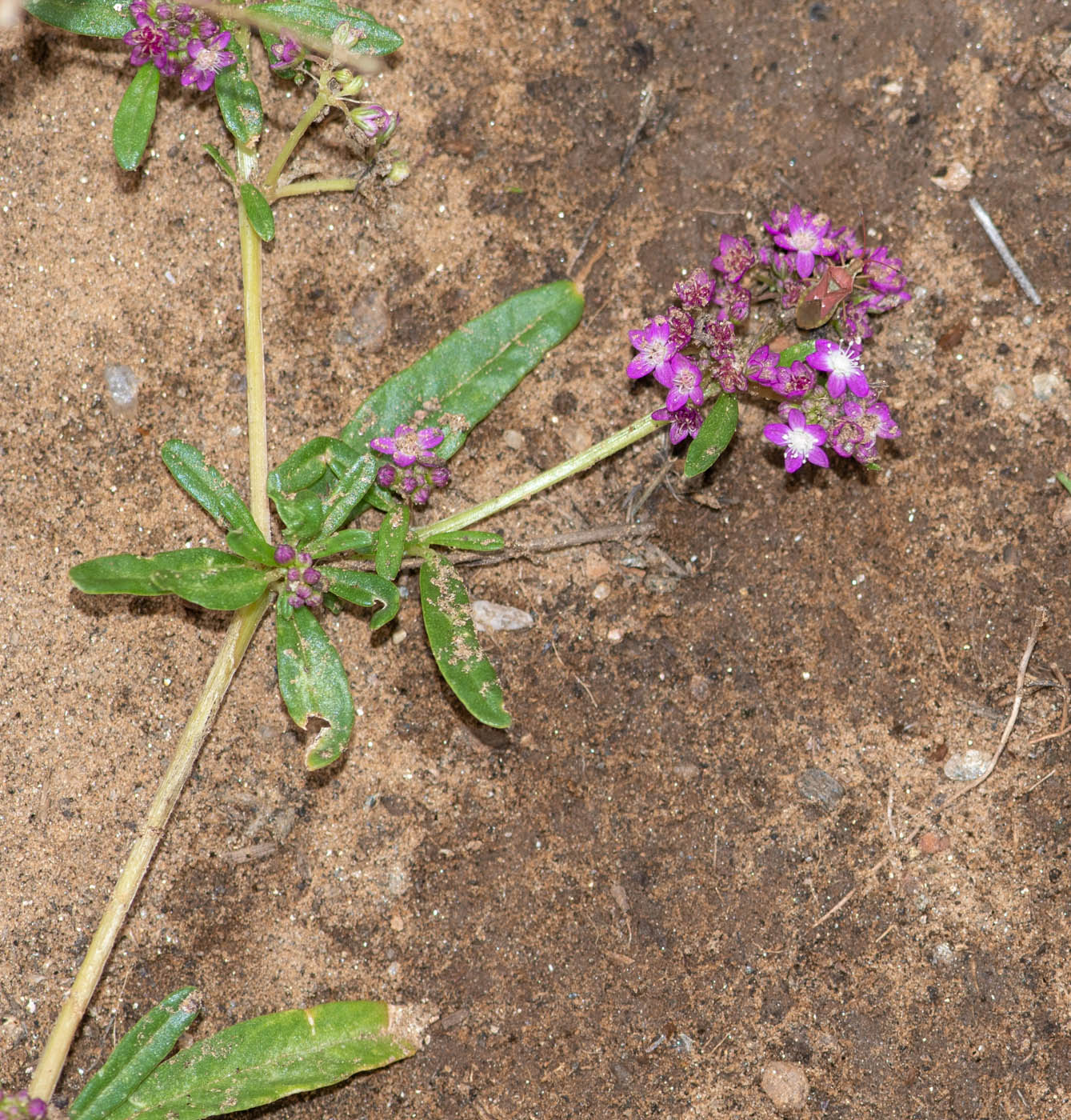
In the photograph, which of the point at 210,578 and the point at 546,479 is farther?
the point at 546,479

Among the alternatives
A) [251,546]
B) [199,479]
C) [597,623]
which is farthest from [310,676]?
[597,623]

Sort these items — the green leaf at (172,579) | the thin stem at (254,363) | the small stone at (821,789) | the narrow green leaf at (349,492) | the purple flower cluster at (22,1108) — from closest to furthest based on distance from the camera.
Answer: the purple flower cluster at (22,1108) → the green leaf at (172,579) → the narrow green leaf at (349,492) → the thin stem at (254,363) → the small stone at (821,789)

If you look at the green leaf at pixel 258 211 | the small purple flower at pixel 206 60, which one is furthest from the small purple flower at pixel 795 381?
the small purple flower at pixel 206 60

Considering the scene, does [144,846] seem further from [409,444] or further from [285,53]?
[285,53]

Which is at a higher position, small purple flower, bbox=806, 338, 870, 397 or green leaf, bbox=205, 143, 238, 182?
green leaf, bbox=205, 143, 238, 182

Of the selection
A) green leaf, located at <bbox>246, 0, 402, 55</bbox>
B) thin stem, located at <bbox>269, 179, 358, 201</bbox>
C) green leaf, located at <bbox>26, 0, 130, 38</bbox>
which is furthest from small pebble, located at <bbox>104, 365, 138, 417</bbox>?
green leaf, located at <bbox>246, 0, 402, 55</bbox>

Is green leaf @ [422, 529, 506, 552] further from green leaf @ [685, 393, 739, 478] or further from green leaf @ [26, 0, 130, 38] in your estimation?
green leaf @ [26, 0, 130, 38]

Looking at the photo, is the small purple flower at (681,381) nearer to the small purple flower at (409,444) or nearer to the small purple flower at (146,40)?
the small purple flower at (409,444)
